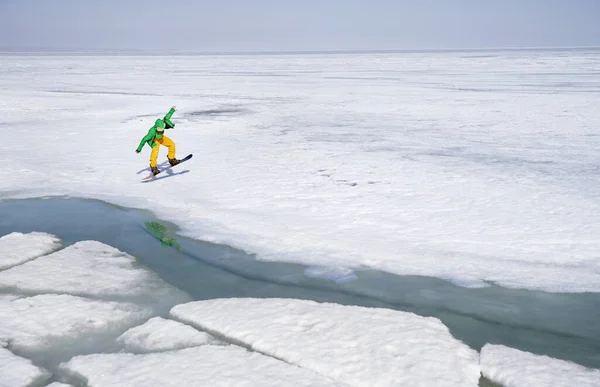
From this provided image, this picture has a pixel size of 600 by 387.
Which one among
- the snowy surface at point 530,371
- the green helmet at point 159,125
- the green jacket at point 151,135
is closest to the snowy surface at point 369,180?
the green jacket at point 151,135

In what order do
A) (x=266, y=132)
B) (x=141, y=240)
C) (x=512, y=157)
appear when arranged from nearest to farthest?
(x=141, y=240) → (x=512, y=157) → (x=266, y=132)

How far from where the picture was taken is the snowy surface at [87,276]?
3949 millimetres

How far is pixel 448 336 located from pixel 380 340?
432 millimetres

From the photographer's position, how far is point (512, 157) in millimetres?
8328

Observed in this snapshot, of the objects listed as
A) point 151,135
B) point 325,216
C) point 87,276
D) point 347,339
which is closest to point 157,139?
point 151,135

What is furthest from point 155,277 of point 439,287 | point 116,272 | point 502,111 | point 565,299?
point 502,111

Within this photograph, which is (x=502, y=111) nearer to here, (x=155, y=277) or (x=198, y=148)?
(x=198, y=148)

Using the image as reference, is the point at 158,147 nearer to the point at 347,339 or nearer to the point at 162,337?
the point at 162,337

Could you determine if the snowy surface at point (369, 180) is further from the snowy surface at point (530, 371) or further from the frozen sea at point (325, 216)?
the snowy surface at point (530, 371)

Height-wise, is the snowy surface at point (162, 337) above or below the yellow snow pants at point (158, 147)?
below

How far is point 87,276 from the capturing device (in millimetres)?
4191

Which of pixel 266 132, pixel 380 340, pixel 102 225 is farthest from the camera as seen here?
pixel 266 132

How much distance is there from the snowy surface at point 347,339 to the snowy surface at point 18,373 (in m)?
0.89

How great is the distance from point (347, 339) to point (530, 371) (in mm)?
976
